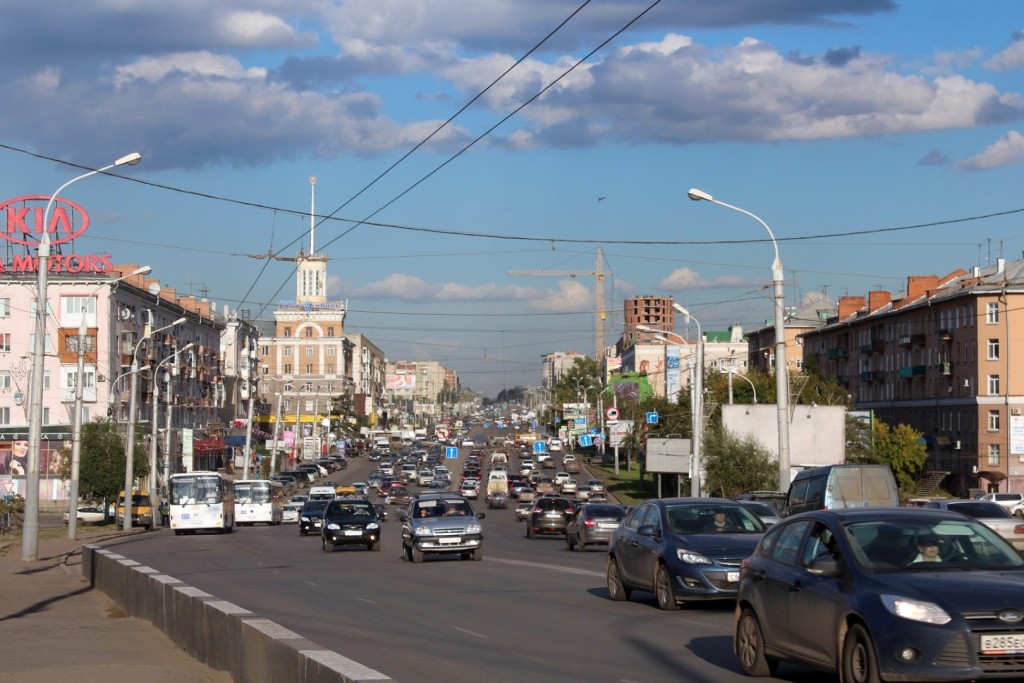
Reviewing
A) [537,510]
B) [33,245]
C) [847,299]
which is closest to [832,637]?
[537,510]

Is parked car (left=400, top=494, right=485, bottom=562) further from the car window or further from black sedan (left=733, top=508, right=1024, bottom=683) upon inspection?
the car window

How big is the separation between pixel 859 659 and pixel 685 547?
7397 millimetres

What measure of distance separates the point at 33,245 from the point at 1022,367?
204 ft

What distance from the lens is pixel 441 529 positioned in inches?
1273

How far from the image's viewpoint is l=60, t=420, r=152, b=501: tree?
2844 inches

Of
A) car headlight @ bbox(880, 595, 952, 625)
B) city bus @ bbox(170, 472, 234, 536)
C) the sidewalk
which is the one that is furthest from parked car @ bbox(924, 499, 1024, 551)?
city bus @ bbox(170, 472, 234, 536)

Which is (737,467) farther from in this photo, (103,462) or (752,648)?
(752,648)

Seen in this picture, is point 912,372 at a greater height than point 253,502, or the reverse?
point 912,372

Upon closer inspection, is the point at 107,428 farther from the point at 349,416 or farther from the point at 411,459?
the point at 349,416

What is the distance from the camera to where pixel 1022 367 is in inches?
3275

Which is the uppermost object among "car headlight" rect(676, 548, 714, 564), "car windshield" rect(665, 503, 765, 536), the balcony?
the balcony

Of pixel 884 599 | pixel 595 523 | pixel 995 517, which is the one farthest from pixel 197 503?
pixel 884 599

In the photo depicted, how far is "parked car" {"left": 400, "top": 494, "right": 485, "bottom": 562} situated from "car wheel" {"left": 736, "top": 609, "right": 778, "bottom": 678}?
66.4 feet

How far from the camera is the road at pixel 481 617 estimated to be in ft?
41.9
